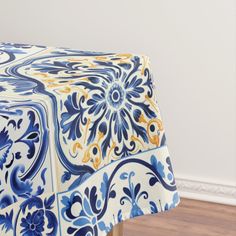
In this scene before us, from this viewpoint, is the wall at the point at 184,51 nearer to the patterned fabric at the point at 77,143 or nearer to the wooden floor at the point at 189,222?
the wooden floor at the point at 189,222

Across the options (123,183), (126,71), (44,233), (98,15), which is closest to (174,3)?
(98,15)

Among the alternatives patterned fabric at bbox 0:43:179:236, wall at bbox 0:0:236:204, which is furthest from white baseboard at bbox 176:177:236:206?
patterned fabric at bbox 0:43:179:236

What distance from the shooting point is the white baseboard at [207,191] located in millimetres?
2389

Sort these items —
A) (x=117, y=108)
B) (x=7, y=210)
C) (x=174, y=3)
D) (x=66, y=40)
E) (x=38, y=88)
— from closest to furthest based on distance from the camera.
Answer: (x=7, y=210) < (x=38, y=88) < (x=117, y=108) < (x=174, y=3) < (x=66, y=40)

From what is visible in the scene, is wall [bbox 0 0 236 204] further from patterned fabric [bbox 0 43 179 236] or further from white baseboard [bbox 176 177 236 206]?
patterned fabric [bbox 0 43 179 236]

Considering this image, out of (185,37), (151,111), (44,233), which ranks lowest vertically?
(44,233)

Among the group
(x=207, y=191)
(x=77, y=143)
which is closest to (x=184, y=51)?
(x=207, y=191)

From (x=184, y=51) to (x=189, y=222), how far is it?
66 cm

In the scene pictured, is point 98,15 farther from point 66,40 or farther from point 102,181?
point 102,181

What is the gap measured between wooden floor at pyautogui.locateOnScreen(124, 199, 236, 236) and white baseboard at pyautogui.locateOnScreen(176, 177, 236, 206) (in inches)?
1.4

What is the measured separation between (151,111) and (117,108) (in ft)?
0.37

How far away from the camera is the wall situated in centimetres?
227

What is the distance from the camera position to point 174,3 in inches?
89.4

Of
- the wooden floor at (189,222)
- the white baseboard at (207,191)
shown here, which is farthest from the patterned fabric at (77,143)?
the white baseboard at (207,191)
